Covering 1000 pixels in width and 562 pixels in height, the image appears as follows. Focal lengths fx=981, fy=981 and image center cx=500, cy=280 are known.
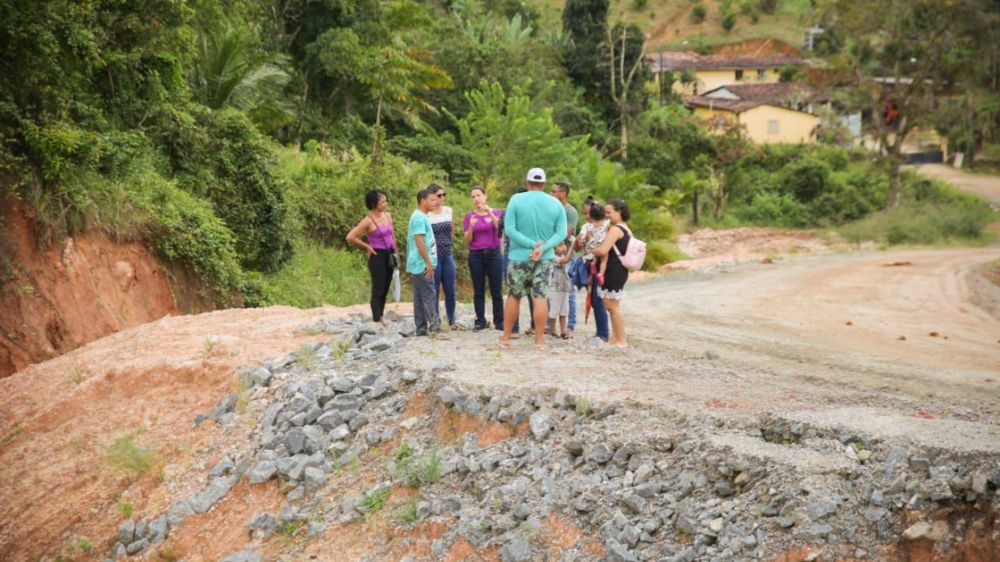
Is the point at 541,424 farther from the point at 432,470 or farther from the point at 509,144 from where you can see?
the point at 509,144

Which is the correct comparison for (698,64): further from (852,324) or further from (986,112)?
(852,324)

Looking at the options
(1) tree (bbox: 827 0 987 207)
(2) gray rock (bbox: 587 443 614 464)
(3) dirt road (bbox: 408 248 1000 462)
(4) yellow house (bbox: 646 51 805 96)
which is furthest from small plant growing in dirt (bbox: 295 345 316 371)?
(4) yellow house (bbox: 646 51 805 96)

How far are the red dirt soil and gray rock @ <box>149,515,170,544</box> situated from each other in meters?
0.15

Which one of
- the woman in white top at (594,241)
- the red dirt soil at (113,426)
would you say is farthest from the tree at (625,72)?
the red dirt soil at (113,426)

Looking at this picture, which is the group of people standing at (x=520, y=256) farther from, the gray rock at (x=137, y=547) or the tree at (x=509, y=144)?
the tree at (x=509, y=144)

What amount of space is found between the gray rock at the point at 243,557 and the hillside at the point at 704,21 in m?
72.6

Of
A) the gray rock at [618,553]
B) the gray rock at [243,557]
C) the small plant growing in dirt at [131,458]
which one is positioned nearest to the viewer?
the gray rock at [618,553]

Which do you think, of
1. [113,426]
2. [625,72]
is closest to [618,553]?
[113,426]

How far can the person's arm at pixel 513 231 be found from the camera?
975 cm

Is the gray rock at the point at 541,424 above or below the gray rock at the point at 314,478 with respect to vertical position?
above

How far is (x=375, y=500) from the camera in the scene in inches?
308

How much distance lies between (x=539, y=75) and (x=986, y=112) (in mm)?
27568

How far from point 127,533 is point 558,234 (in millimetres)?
4824

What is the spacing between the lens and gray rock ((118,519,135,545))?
8461mm
